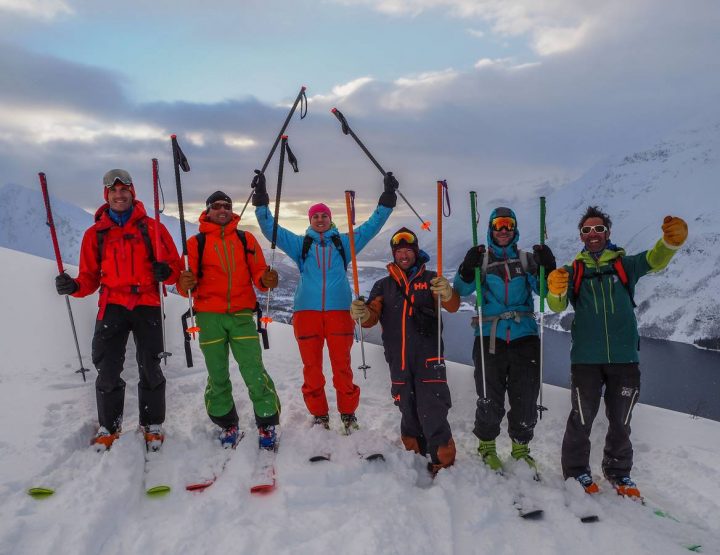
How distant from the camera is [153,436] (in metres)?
4.89

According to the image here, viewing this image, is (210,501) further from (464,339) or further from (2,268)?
(464,339)

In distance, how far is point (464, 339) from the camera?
271ft

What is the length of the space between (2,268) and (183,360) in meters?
6.65

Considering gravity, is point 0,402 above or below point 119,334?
below

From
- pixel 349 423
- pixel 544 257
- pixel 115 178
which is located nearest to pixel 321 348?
pixel 349 423

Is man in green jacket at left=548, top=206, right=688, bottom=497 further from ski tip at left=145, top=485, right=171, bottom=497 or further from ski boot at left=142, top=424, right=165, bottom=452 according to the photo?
ski boot at left=142, top=424, right=165, bottom=452

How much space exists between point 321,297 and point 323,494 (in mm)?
2085

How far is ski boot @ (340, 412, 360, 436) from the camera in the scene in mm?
5404

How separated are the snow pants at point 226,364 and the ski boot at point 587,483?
314cm

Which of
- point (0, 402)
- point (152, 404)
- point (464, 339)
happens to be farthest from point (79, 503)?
point (464, 339)

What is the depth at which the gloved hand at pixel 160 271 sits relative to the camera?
484 cm

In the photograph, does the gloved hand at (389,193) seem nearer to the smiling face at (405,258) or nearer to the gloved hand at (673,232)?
the smiling face at (405,258)

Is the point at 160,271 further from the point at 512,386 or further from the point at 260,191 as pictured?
→ the point at 512,386

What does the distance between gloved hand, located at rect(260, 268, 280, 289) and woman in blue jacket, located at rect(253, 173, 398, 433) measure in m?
0.39
